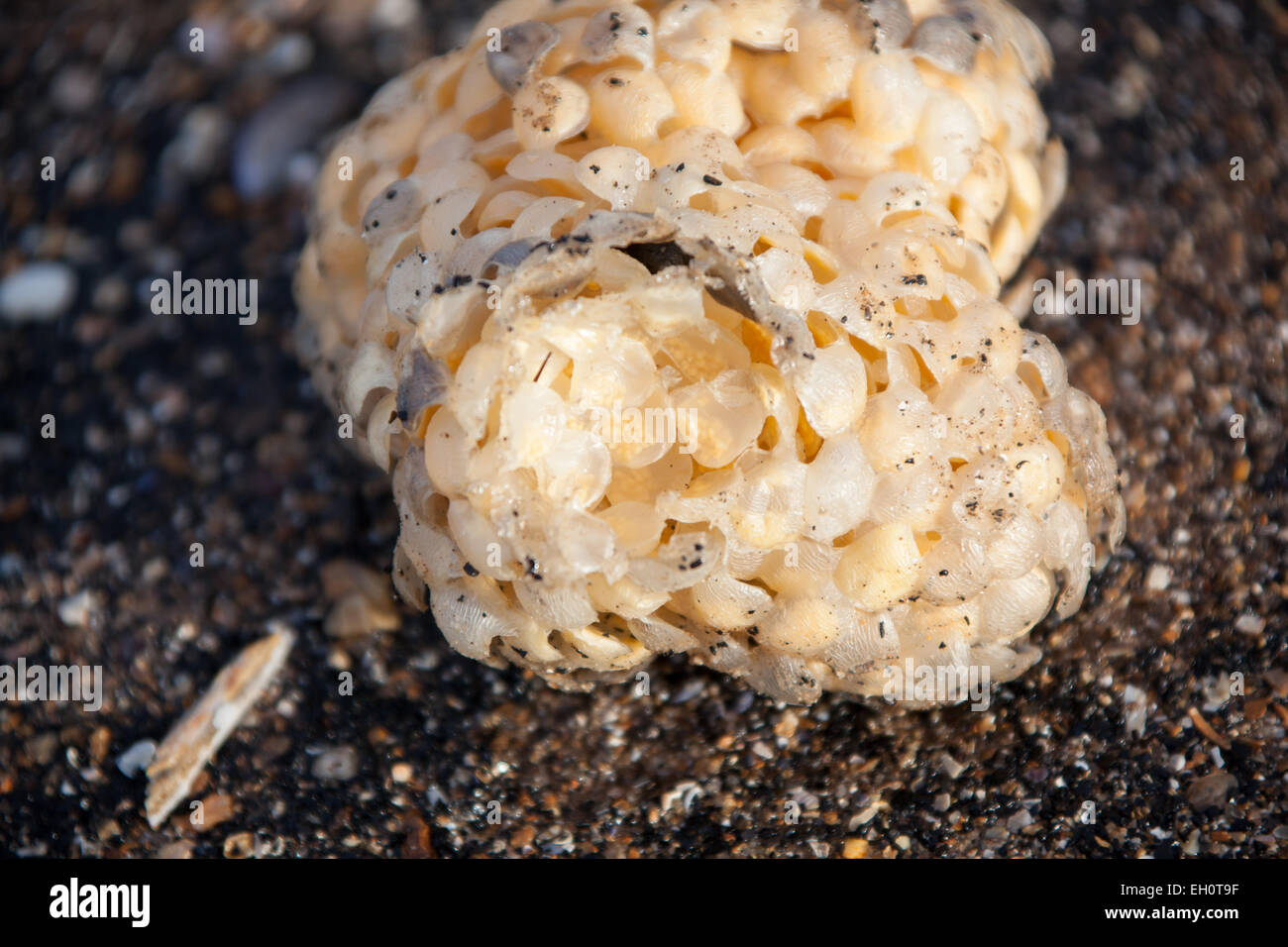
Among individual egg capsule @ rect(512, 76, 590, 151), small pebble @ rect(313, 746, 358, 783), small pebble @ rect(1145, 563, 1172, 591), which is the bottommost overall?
small pebble @ rect(313, 746, 358, 783)

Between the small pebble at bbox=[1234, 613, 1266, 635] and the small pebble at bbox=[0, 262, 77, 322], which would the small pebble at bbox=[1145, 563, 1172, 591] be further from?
the small pebble at bbox=[0, 262, 77, 322]

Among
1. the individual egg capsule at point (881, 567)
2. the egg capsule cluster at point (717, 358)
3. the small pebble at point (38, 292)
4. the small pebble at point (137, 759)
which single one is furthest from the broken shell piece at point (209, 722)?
the individual egg capsule at point (881, 567)

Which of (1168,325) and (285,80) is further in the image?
(285,80)

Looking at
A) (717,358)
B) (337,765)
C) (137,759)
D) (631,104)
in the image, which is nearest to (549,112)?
(631,104)

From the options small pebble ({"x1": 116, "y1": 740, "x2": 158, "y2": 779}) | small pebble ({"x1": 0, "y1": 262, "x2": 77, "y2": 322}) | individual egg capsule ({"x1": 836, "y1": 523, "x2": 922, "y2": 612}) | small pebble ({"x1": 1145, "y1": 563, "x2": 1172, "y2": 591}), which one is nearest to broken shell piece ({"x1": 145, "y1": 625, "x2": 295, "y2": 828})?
small pebble ({"x1": 116, "y1": 740, "x2": 158, "y2": 779})
